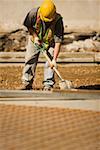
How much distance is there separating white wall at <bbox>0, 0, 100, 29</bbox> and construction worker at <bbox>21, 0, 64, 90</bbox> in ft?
20.8

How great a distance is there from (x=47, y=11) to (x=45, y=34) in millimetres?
500

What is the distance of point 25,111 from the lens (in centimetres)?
480

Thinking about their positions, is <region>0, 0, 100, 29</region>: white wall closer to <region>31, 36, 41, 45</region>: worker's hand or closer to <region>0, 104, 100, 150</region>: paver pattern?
<region>31, 36, 41, 45</region>: worker's hand

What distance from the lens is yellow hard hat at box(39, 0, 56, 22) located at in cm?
498

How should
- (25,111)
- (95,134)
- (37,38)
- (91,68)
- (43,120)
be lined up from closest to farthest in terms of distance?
(95,134) < (43,120) < (25,111) < (37,38) < (91,68)

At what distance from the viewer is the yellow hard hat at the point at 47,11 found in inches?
196

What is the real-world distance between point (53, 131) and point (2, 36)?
22.8ft

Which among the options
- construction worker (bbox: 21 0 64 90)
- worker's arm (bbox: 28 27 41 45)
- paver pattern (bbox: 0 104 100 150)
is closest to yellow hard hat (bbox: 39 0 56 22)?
construction worker (bbox: 21 0 64 90)

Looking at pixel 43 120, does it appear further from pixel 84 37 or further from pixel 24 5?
pixel 24 5

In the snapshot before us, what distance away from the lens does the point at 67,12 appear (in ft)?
39.5

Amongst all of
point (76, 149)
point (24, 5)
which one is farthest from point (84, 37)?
point (76, 149)

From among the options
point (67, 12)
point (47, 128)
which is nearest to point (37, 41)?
point (47, 128)

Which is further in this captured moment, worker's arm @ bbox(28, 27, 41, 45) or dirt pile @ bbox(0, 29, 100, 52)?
dirt pile @ bbox(0, 29, 100, 52)

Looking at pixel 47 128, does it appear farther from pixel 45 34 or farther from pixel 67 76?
pixel 67 76
